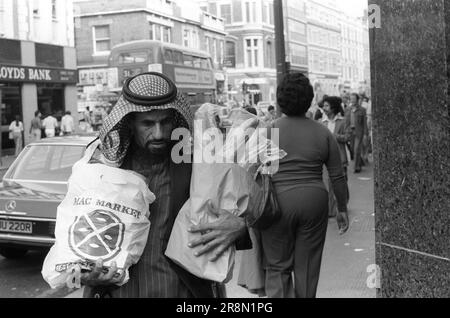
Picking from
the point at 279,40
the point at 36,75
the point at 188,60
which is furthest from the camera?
the point at 36,75

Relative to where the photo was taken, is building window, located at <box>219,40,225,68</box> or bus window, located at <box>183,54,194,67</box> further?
building window, located at <box>219,40,225,68</box>

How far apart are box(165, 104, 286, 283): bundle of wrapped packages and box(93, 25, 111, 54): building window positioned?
39922mm

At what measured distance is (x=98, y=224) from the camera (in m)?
1.95

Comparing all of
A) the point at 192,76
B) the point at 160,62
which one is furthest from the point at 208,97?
the point at 160,62

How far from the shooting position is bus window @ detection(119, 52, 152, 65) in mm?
24275

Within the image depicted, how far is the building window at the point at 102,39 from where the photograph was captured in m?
40.8

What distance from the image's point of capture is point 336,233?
754 centimetres

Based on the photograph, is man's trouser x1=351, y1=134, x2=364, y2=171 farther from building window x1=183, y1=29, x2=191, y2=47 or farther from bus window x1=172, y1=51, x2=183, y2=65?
building window x1=183, y1=29, x2=191, y2=47

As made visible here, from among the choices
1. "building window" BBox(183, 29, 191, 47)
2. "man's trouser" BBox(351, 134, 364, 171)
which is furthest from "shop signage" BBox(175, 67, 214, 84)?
"building window" BBox(183, 29, 191, 47)

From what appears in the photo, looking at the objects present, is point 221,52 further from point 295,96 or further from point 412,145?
point 412,145

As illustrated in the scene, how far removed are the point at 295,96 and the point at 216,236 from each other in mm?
2388
